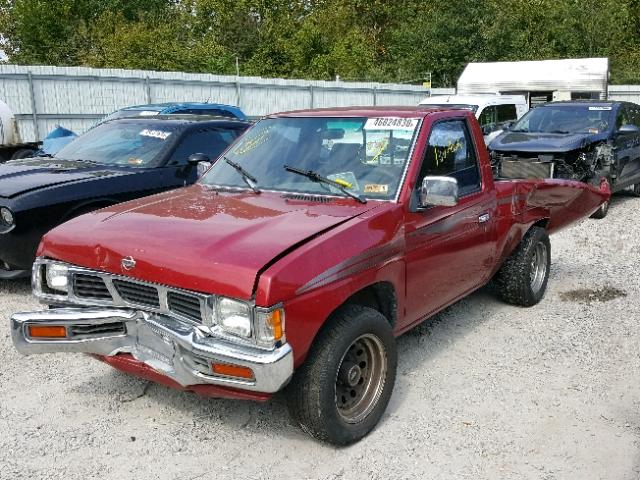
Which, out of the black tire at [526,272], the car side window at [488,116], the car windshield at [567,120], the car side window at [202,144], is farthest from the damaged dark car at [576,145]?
the car side window at [202,144]

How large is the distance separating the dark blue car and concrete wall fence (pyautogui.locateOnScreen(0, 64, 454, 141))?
1055cm

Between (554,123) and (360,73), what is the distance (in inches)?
1065

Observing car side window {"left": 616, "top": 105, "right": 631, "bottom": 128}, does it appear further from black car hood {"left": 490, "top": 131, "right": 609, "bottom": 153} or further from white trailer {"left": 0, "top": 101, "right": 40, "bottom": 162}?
white trailer {"left": 0, "top": 101, "right": 40, "bottom": 162}

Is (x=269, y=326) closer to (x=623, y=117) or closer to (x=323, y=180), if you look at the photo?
(x=323, y=180)

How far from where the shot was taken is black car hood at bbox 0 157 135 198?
19.2 ft

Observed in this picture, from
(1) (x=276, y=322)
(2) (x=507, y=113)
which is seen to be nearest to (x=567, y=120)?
(2) (x=507, y=113)

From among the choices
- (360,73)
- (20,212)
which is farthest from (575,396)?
(360,73)

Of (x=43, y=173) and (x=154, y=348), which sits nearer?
(x=154, y=348)

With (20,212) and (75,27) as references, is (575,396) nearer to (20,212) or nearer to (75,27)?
(20,212)

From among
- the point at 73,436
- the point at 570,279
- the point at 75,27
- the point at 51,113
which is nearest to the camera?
the point at 73,436

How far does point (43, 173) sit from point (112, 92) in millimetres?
13169

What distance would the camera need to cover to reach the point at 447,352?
4.88 metres

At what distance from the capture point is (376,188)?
3996 millimetres

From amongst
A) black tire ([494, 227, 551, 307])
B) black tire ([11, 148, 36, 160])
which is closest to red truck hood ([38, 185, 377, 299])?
black tire ([494, 227, 551, 307])
